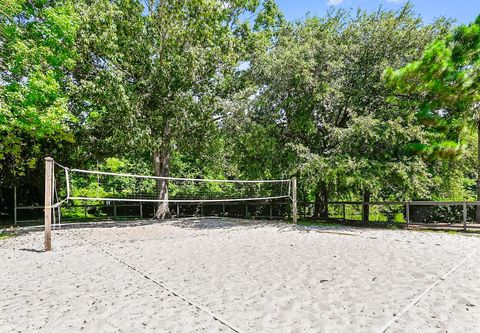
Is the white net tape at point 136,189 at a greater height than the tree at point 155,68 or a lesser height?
lesser

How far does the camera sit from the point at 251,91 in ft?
38.4

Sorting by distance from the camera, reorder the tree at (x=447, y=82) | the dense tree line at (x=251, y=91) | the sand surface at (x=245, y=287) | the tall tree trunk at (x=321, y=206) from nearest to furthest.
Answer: the sand surface at (x=245, y=287), the tree at (x=447, y=82), the dense tree line at (x=251, y=91), the tall tree trunk at (x=321, y=206)

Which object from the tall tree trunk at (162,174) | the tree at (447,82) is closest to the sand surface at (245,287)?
the tree at (447,82)

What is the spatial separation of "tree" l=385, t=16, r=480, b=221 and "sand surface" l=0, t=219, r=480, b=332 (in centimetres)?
433

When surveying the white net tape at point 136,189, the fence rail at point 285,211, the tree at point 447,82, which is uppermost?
the tree at point 447,82

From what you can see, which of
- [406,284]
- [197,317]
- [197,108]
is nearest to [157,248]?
[197,317]

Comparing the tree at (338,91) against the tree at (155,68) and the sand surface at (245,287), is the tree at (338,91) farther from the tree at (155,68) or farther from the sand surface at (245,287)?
the sand surface at (245,287)

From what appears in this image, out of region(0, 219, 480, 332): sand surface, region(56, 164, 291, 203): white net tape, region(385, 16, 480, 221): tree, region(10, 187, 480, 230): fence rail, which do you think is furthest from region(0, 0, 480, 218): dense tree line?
region(0, 219, 480, 332): sand surface

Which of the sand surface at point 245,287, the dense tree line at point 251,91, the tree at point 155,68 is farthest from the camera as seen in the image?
the tree at point 155,68

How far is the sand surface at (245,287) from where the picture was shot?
291 centimetres

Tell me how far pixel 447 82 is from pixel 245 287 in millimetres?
8475

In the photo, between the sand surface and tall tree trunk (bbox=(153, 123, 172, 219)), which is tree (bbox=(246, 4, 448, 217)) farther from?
tall tree trunk (bbox=(153, 123, 172, 219))

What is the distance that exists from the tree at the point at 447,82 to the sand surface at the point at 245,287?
14.2 feet

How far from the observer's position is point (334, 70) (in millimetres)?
10555
